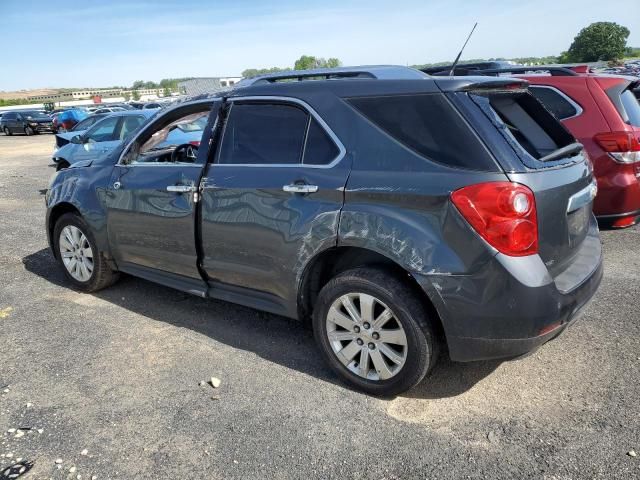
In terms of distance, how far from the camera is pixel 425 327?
283cm

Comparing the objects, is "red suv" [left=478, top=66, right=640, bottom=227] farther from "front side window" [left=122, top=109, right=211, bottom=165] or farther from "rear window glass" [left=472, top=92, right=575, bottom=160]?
"front side window" [left=122, top=109, right=211, bottom=165]

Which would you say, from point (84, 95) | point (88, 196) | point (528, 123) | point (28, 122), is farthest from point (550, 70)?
point (84, 95)

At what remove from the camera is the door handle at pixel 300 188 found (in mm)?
3121

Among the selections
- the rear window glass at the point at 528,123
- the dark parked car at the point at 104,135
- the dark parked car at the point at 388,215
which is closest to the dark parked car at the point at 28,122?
the dark parked car at the point at 104,135

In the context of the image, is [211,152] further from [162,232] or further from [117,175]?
[117,175]

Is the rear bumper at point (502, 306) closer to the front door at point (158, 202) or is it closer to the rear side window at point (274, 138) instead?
the rear side window at point (274, 138)

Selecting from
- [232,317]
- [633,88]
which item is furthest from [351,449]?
[633,88]

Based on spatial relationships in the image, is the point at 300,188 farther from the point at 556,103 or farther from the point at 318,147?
the point at 556,103

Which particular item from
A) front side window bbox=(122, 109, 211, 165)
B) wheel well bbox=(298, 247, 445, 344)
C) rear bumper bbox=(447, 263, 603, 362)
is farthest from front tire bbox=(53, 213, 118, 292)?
rear bumper bbox=(447, 263, 603, 362)

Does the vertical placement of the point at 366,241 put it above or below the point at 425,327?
above

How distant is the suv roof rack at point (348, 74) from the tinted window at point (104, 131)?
307 inches

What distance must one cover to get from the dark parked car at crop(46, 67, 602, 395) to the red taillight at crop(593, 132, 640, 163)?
1.91m

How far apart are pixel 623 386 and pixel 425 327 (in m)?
1.26

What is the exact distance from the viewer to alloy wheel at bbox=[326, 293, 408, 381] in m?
2.96
